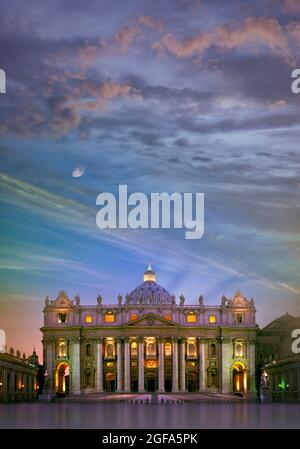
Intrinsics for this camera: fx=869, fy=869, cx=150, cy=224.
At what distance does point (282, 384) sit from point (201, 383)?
38.0 m

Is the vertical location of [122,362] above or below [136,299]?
below

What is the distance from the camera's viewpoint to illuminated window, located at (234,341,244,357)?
496ft

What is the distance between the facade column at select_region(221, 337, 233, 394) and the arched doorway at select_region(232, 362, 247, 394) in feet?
5.59

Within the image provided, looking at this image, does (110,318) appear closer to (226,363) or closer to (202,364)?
(202,364)

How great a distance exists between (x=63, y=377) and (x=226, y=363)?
28829 mm

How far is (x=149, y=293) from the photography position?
172 metres

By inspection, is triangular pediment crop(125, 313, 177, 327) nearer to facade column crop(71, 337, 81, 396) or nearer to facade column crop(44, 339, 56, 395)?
facade column crop(71, 337, 81, 396)

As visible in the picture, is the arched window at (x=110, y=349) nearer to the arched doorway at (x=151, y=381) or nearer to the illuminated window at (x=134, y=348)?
the illuminated window at (x=134, y=348)

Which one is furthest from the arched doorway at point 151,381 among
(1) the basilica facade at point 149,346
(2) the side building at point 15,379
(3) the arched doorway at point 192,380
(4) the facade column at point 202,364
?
(2) the side building at point 15,379
